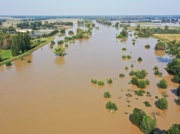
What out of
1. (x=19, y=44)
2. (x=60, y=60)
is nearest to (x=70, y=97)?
(x=60, y=60)

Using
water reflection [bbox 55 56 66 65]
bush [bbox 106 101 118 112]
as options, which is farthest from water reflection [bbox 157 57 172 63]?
bush [bbox 106 101 118 112]

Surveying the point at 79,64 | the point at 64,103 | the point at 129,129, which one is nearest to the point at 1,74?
the point at 79,64

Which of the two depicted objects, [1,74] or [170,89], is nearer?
[170,89]

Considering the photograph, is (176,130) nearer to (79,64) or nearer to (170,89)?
(170,89)

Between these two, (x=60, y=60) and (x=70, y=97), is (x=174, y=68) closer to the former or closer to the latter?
(x=70, y=97)

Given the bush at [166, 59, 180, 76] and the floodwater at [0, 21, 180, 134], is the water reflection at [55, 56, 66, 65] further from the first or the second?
the bush at [166, 59, 180, 76]

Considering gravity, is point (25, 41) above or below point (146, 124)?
above

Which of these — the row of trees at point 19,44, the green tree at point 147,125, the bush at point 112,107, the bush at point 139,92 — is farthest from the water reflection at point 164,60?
the row of trees at point 19,44
